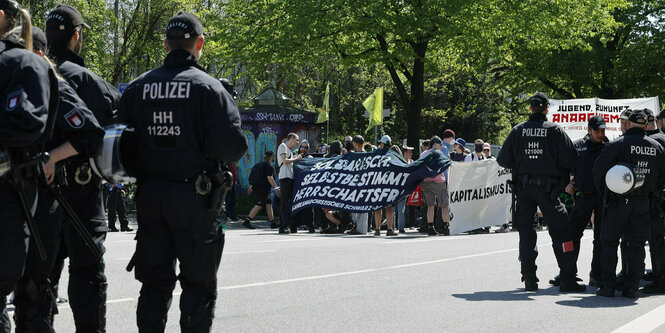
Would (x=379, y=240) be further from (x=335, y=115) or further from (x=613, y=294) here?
(x=335, y=115)

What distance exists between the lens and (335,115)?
159 feet

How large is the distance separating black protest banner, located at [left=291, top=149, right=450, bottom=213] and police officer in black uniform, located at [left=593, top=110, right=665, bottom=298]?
761cm

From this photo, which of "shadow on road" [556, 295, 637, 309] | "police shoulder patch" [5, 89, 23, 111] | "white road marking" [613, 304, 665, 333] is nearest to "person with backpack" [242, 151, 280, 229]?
"shadow on road" [556, 295, 637, 309]

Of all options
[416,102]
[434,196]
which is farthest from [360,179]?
[416,102]

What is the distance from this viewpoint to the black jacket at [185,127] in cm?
450

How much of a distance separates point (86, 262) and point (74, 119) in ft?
2.87

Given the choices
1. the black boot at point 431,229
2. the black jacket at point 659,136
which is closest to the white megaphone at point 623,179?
the black jacket at point 659,136

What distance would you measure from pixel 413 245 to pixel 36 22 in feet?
83.3

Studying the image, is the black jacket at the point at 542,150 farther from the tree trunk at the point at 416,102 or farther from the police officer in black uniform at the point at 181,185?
the tree trunk at the point at 416,102

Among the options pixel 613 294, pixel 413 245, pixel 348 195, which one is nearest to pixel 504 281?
pixel 613 294

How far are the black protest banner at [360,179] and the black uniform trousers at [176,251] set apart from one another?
11.6 metres

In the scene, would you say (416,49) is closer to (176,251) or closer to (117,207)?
(117,207)

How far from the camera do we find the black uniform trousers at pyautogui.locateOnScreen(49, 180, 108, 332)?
4.78 m

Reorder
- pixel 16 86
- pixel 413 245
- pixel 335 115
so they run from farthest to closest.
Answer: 1. pixel 335 115
2. pixel 413 245
3. pixel 16 86
